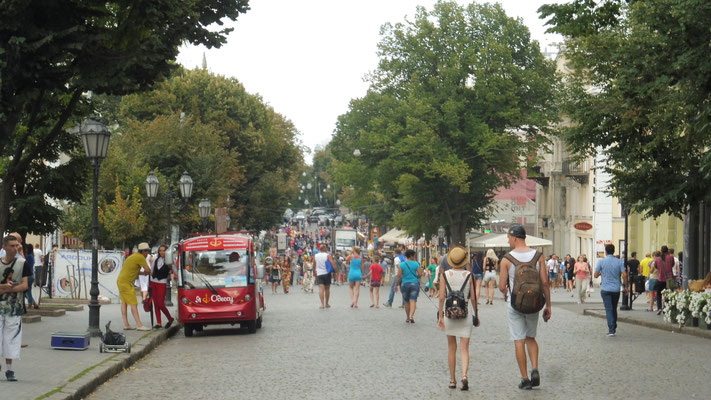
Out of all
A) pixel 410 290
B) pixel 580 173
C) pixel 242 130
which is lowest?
pixel 410 290

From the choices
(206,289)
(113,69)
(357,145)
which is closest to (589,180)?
(357,145)

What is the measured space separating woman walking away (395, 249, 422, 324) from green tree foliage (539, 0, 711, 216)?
5075 mm

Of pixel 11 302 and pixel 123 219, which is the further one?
pixel 123 219

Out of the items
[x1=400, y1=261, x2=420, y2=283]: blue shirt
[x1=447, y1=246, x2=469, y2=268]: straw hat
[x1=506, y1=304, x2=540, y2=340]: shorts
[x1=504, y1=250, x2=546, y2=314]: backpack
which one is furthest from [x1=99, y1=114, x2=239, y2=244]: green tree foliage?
[x1=504, y1=250, x2=546, y2=314]: backpack

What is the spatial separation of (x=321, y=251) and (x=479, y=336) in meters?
12.7

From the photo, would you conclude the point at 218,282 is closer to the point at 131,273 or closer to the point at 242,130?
the point at 131,273

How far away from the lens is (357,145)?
65750 millimetres

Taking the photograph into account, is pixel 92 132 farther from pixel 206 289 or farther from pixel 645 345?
pixel 645 345

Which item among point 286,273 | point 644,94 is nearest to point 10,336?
point 644,94

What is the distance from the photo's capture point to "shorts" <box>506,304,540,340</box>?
12438 mm

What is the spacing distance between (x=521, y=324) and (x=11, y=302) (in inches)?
232

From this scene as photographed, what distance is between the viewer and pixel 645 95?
2248cm

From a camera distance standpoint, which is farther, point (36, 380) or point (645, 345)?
point (645, 345)

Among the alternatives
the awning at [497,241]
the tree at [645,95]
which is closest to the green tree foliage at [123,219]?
the tree at [645,95]
